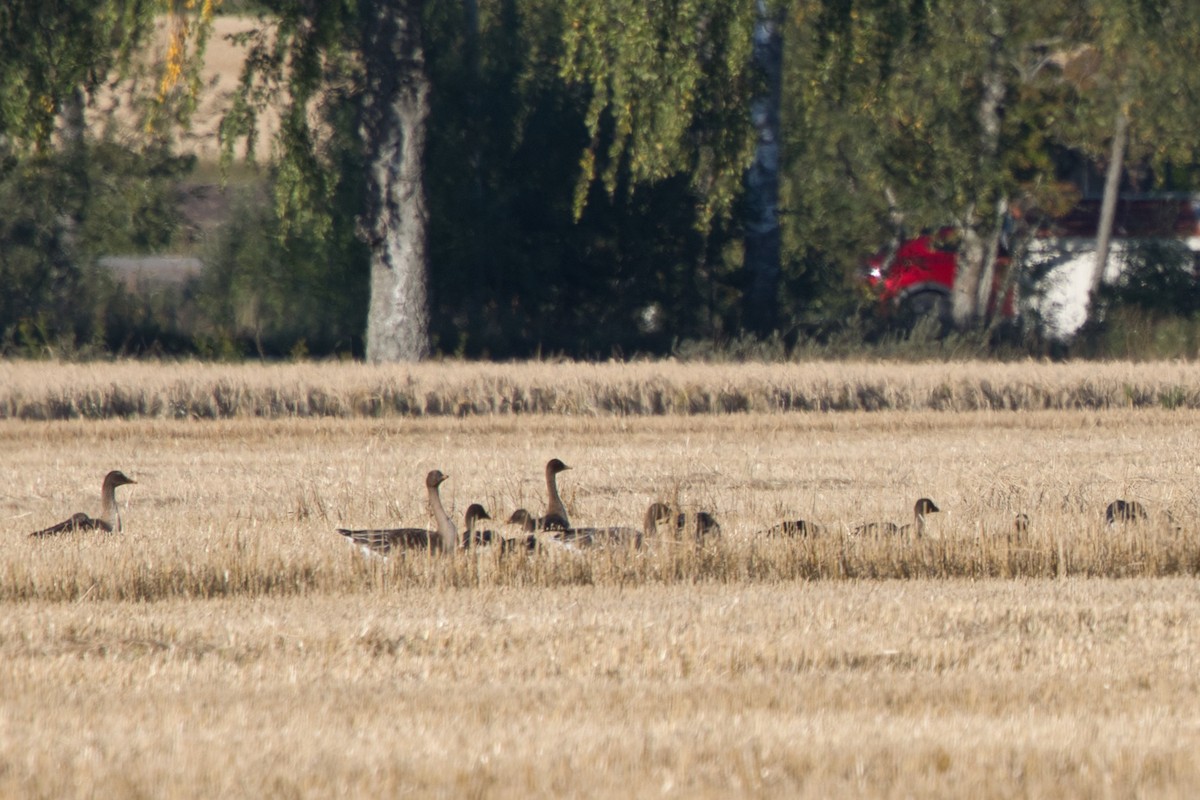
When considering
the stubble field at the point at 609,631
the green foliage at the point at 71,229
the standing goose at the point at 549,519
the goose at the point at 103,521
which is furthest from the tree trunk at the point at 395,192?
the standing goose at the point at 549,519

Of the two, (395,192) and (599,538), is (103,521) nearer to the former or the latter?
(599,538)

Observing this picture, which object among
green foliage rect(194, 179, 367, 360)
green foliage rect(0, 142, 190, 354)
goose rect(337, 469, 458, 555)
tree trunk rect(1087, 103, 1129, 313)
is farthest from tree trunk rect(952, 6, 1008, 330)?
goose rect(337, 469, 458, 555)

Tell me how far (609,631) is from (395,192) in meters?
16.4

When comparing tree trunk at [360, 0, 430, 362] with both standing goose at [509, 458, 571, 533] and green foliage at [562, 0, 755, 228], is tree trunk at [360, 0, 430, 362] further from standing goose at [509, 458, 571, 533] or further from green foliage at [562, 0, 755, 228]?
standing goose at [509, 458, 571, 533]

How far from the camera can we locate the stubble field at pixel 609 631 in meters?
5.95

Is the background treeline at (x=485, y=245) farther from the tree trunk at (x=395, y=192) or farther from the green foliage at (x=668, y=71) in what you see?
the green foliage at (x=668, y=71)

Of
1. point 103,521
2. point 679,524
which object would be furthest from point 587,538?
point 103,521

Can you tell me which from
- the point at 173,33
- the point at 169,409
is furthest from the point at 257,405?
the point at 173,33

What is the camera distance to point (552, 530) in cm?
1149

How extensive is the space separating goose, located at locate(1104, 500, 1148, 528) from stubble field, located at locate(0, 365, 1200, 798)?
141 millimetres

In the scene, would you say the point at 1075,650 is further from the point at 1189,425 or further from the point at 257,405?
the point at 257,405

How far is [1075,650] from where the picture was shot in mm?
8062

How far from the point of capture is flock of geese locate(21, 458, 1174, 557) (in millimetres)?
10453

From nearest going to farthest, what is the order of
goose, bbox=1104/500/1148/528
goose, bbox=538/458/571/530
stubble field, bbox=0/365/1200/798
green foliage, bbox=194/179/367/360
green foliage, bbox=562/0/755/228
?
stubble field, bbox=0/365/1200/798 < goose, bbox=1104/500/1148/528 < goose, bbox=538/458/571/530 < green foliage, bbox=562/0/755/228 < green foliage, bbox=194/179/367/360
